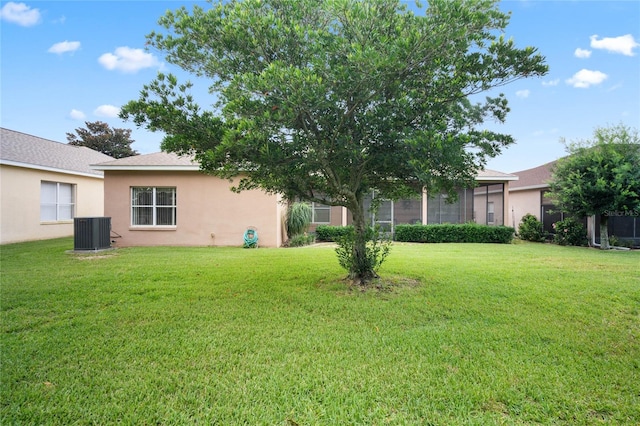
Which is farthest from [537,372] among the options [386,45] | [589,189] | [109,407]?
[589,189]

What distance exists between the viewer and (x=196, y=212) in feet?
42.4

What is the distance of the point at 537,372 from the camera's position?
3.11 metres

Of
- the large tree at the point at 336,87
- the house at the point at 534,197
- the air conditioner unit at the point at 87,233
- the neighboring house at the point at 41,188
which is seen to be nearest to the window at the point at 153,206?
the air conditioner unit at the point at 87,233

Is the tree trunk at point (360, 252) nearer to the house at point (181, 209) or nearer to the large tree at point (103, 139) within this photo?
the house at point (181, 209)

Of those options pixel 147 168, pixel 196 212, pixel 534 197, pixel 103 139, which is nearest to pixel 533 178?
pixel 534 197

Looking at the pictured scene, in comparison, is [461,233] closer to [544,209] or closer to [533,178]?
[544,209]

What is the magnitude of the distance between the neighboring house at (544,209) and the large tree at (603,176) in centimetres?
118

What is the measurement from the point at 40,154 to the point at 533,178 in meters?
25.1

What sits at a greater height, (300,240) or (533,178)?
(533,178)

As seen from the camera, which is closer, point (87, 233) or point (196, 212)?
point (87, 233)

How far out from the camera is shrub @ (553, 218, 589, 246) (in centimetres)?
1459

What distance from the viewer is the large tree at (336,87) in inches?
179

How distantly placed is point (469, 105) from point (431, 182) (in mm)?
1854

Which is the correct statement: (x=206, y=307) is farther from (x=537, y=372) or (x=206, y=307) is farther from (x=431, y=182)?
(x=537, y=372)
